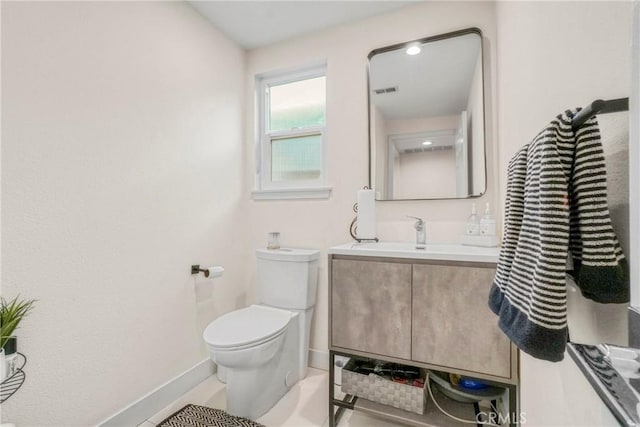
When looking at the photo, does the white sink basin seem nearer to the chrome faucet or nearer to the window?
the chrome faucet

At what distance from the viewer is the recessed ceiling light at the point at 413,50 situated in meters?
1.75

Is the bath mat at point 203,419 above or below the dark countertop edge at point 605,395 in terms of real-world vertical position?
below

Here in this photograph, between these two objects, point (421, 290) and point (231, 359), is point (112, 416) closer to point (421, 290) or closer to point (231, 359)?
point (231, 359)

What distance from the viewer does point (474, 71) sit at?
1655mm

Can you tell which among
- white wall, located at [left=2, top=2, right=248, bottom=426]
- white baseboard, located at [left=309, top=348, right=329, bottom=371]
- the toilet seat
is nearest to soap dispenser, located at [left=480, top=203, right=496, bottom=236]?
the toilet seat

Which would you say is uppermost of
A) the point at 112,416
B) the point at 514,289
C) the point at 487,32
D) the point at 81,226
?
the point at 487,32

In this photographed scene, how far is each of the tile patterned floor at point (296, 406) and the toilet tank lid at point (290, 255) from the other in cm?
80

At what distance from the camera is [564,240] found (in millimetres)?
501

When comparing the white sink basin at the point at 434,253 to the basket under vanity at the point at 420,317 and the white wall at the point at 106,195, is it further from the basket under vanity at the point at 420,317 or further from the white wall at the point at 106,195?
the white wall at the point at 106,195

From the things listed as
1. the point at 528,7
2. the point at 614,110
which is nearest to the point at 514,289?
the point at 614,110

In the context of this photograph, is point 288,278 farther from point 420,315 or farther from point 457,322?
point 457,322

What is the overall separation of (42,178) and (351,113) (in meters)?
1.66

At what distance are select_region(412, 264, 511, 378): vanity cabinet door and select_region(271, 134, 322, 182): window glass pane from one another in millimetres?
1181

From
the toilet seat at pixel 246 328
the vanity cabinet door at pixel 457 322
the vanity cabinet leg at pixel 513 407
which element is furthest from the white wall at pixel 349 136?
the vanity cabinet leg at pixel 513 407
